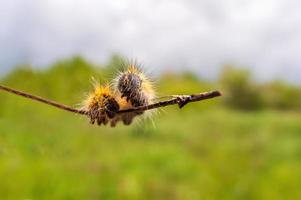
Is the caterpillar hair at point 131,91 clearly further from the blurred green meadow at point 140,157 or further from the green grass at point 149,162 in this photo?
the green grass at point 149,162

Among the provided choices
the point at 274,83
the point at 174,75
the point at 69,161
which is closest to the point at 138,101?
the point at 69,161

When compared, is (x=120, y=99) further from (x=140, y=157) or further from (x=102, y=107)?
(x=140, y=157)

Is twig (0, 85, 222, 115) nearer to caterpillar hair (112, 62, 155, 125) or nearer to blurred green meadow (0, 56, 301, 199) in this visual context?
caterpillar hair (112, 62, 155, 125)

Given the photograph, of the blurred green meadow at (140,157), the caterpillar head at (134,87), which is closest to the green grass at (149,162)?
the blurred green meadow at (140,157)

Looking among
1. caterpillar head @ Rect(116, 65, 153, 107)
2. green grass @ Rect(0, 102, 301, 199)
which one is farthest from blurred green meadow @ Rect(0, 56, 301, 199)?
caterpillar head @ Rect(116, 65, 153, 107)

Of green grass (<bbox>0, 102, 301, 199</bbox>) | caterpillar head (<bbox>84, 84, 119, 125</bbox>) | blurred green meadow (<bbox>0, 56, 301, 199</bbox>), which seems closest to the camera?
caterpillar head (<bbox>84, 84, 119, 125</bbox>)

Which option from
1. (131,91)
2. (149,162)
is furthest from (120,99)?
(149,162)

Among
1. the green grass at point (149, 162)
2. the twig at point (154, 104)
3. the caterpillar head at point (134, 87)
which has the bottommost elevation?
the twig at point (154, 104)
